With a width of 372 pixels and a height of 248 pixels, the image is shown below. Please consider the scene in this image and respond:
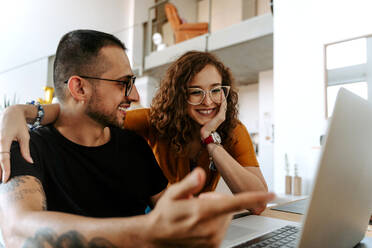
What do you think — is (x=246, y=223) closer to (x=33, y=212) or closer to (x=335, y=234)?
(x=335, y=234)

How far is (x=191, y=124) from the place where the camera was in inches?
65.7

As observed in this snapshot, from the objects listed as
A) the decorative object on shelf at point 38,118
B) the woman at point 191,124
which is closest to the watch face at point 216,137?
the woman at point 191,124

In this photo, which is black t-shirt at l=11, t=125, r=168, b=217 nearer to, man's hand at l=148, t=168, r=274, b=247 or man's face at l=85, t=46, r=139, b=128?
man's face at l=85, t=46, r=139, b=128

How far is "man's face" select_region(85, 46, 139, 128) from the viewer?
3.45 feet

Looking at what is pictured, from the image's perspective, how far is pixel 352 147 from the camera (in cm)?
51

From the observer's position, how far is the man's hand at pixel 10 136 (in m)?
0.71

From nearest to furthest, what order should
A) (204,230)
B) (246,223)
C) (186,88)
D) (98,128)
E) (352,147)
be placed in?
(204,230) → (352,147) → (246,223) → (98,128) → (186,88)

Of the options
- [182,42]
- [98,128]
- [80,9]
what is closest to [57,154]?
[98,128]

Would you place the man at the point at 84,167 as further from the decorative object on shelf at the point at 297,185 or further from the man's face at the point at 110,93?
the decorative object on shelf at the point at 297,185

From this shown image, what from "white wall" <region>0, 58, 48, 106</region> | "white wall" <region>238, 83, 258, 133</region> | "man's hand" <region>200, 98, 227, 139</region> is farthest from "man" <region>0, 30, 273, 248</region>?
"white wall" <region>238, 83, 258, 133</region>

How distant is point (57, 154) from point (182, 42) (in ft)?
18.5

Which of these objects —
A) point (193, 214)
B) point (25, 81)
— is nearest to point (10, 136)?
point (193, 214)

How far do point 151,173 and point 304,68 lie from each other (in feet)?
7.89

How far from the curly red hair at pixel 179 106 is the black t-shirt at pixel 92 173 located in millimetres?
371
